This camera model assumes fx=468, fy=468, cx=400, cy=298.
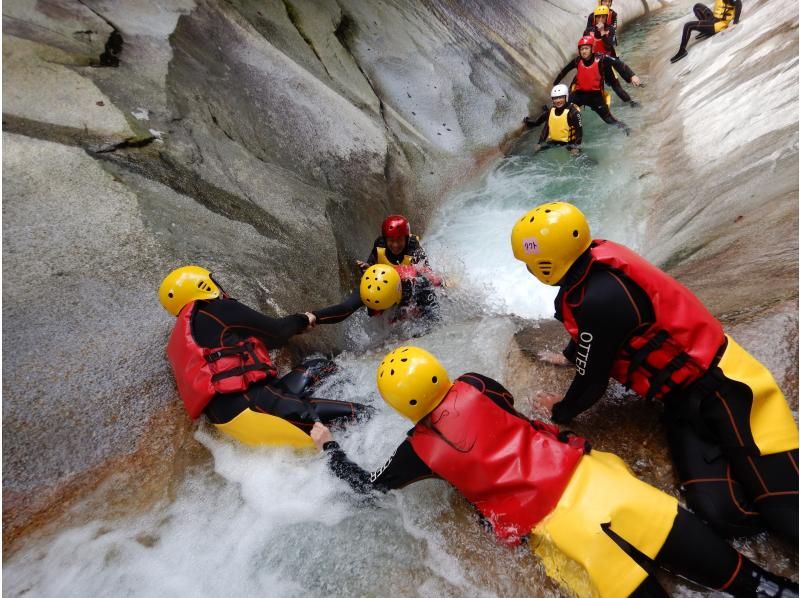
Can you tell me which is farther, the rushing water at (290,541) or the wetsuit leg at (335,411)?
the wetsuit leg at (335,411)

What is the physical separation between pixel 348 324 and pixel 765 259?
3904mm

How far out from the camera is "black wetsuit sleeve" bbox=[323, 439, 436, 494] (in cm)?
265

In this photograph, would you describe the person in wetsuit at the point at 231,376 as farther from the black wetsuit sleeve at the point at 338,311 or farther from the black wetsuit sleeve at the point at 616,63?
the black wetsuit sleeve at the point at 616,63

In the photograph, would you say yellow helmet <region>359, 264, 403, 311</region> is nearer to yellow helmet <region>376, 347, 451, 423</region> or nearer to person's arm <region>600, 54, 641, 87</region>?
yellow helmet <region>376, 347, 451, 423</region>

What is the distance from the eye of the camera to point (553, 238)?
2.56 metres

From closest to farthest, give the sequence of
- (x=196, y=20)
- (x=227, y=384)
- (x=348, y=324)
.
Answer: (x=227, y=384)
(x=348, y=324)
(x=196, y=20)

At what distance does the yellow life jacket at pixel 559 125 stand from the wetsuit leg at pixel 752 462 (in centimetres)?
719

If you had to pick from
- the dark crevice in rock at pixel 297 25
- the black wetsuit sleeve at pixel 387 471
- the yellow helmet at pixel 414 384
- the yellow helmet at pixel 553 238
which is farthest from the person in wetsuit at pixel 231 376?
the dark crevice in rock at pixel 297 25

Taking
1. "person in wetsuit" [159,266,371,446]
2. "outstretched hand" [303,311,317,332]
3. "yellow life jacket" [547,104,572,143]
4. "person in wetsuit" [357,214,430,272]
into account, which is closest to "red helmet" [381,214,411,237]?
"person in wetsuit" [357,214,430,272]

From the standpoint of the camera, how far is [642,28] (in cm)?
1789

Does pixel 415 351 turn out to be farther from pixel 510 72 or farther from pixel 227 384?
pixel 510 72

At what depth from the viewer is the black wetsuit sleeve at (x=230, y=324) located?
3.38 metres

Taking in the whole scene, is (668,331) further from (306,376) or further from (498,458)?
(306,376)

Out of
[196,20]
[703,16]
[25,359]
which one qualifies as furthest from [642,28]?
[25,359]
